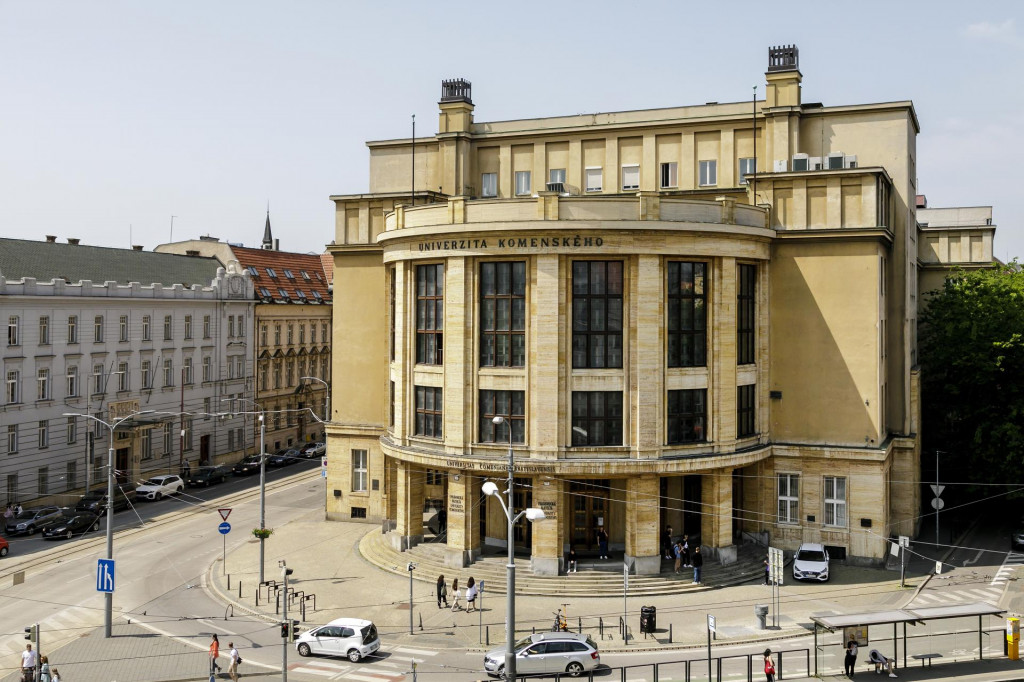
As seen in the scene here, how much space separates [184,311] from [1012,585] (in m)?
59.7

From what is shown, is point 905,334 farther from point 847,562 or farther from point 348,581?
point 348,581

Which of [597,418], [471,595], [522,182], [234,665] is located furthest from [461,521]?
[522,182]

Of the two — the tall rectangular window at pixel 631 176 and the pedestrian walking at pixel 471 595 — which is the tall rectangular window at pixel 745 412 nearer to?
the tall rectangular window at pixel 631 176

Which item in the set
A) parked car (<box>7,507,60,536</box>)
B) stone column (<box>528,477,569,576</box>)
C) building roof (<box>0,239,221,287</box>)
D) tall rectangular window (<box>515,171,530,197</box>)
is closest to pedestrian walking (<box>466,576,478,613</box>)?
stone column (<box>528,477,569,576</box>)

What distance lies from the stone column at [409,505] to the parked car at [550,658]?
15.6m

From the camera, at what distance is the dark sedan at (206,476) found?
227ft

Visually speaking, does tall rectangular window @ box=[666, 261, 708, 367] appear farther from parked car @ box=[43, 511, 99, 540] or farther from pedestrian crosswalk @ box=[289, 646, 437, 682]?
parked car @ box=[43, 511, 99, 540]

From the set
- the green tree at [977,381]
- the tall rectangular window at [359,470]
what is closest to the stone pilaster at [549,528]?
the tall rectangular window at [359,470]

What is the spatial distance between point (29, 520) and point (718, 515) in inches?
1580

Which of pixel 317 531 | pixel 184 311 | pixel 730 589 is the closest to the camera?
pixel 730 589

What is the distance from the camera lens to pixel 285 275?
89125 mm

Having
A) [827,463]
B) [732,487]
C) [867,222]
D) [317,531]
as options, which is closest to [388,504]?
[317,531]

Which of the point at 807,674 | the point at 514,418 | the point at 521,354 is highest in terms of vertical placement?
the point at 521,354

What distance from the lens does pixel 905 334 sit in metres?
49.5
